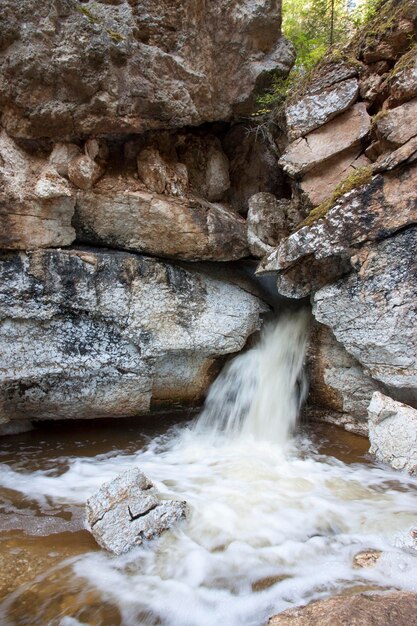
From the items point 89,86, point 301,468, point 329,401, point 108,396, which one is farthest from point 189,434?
point 89,86

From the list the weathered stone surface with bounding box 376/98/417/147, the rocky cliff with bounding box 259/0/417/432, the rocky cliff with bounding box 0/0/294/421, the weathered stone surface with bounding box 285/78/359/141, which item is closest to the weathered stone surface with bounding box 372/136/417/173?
the rocky cliff with bounding box 259/0/417/432

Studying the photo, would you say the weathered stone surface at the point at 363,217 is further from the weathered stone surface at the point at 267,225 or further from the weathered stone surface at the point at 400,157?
the weathered stone surface at the point at 267,225

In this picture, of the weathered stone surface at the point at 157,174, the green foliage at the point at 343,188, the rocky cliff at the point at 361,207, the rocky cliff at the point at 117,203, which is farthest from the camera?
the weathered stone surface at the point at 157,174

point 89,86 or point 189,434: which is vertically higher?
point 89,86

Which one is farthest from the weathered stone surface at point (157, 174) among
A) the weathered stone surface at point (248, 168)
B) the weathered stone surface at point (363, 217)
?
the weathered stone surface at point (363, 217)

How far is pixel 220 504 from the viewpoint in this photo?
4.22m

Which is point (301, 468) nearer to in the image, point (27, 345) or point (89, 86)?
point (27, 345)

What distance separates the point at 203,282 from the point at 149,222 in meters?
1.38

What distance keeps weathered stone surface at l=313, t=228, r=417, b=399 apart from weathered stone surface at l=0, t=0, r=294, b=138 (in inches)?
144

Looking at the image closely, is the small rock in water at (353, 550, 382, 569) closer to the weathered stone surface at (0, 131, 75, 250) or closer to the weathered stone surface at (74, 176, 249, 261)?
the weathered stone surface at (74, 176, 249, 261)

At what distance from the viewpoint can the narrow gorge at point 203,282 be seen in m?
4.47

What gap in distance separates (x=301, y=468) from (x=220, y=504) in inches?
55.4

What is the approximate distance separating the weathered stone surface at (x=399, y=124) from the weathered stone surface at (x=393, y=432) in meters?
3.43

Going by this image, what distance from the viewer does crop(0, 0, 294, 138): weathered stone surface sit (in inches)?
207
